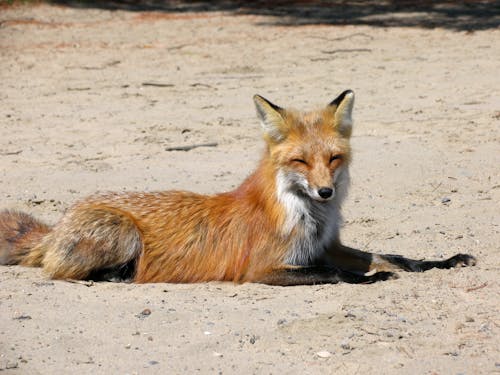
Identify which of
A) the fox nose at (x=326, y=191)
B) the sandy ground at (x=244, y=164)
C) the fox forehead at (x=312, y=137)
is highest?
the fox forehead at (x=312, y=137)

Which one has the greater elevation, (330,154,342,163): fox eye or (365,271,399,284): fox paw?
(330,154,342,163): fox eye

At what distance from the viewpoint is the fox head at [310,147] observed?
683 centimetres

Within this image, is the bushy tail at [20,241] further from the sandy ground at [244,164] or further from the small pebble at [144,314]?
the small pebble at [144,314]

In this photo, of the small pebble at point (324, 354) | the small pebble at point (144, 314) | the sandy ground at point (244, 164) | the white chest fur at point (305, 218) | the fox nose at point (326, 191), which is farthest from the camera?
the white chest fur at point (305, 218)

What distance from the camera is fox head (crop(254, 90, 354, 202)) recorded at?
6832mm

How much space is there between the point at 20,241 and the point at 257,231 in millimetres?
2159

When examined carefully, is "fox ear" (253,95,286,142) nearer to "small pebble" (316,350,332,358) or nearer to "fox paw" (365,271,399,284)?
"fox paw" (365,271,399,284)

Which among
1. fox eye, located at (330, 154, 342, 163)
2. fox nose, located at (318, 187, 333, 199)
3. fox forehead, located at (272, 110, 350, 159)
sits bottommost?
fox nose, located at (318, 187, 333, 199)

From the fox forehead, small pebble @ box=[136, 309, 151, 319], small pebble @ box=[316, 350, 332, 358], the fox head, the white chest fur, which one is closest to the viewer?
small pebble @ box=[316, 350, 332, 358]

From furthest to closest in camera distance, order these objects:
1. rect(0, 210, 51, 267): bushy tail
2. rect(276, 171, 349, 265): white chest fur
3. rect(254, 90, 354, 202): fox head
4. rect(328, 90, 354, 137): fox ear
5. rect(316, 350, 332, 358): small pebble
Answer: rect(0, 210, 51, 267): bushy tail, rect(328, 90, 354, 137): fox ear, rect(276, 171, 349, 265): white chest fur, rect(254, 90, 354, 202): fox head, rect(316, 350, 332, 358): small pebble

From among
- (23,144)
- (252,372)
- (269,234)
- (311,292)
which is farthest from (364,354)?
(23,144)

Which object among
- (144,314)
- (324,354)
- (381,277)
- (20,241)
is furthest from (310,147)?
(20,241)

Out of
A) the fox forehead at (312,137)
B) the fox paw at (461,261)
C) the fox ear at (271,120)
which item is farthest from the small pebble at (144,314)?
the fox paw at (461,261)

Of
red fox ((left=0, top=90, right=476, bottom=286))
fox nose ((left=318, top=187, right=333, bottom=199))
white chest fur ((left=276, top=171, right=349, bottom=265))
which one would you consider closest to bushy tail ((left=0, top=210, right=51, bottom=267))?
red fox ((left=0, top=90, right=476, bottom=286))
